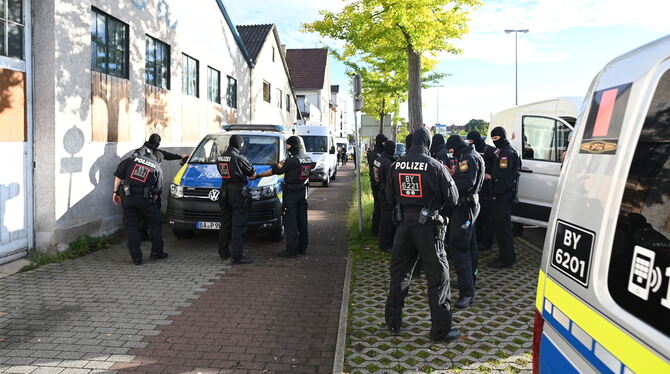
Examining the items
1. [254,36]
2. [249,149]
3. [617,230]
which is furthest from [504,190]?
[254,36]

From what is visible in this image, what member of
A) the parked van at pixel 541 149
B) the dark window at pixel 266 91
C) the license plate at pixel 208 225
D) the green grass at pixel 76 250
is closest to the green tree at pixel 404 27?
the parked van at pixel 541 149

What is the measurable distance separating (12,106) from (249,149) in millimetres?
3941

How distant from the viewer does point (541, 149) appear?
841cm

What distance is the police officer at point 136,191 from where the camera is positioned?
290 inches

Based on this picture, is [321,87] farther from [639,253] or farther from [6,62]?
[639,253]

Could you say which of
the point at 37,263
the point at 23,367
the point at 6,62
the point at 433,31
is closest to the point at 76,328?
the point at 23,367

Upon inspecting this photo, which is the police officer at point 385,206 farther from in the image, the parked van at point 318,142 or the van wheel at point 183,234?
the parked van at point 318,142

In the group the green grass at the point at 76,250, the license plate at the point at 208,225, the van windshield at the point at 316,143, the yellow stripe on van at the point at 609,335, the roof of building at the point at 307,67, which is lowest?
the green grass at the point at 76,250

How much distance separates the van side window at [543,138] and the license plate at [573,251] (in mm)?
6505

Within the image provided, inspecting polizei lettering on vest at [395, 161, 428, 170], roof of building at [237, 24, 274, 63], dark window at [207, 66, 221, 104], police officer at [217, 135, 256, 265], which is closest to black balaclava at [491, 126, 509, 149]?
polizei lettering on vest at [395, 161, 428, 170]

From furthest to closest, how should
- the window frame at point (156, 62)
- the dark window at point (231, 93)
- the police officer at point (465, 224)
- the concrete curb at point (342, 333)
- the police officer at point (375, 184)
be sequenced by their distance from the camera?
the dark window at point (231, 93), the window frame at point (156, 62), the police officer at point (375, 184), the police officer at point (465, 224), the concrete curb at point (342, 333)

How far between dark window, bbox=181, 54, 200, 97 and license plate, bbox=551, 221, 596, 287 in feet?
41.3

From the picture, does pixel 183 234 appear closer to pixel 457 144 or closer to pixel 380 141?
pixel 380 141

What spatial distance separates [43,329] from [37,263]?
2.79 m
